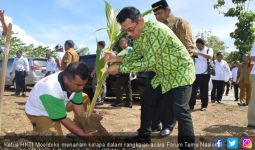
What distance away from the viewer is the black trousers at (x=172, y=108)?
12.1ft

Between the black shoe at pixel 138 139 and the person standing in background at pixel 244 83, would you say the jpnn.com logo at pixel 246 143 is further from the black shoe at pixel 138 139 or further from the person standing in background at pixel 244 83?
the person standing in background at pixel 244 83

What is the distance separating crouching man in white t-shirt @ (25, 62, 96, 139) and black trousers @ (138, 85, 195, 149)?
0.85m

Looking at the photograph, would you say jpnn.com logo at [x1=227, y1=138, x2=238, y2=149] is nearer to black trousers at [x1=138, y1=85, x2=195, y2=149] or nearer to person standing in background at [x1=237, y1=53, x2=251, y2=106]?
black trousers at [x1=138, y1=85, x2=195, y2=149]

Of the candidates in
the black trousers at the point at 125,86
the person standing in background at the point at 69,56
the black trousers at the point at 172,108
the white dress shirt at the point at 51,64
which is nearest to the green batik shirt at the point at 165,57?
the black trousers at the point at 172,108

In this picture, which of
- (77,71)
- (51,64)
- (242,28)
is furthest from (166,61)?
(242,28)

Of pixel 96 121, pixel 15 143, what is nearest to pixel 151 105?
pixel 96 121

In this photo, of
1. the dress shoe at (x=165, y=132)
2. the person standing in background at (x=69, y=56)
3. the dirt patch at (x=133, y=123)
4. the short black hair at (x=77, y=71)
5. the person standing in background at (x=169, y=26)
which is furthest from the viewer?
the person standing in background at (x=69, y=56)

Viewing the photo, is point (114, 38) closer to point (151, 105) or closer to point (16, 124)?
A: point (151, 105)

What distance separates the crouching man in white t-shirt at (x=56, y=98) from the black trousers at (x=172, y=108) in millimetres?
845

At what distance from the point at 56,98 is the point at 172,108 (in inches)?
65.8

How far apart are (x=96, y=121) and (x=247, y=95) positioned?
24.6ft

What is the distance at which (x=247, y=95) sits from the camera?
34.4 ft

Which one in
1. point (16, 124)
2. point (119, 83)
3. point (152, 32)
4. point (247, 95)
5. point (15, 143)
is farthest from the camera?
point (247, 95)

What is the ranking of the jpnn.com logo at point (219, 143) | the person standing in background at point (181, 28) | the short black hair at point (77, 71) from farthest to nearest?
1. the person standing in background at point (181, 28)
2. the jpnn.com logo at point (219, 143)
3. the short black hair at point (77, 71)
